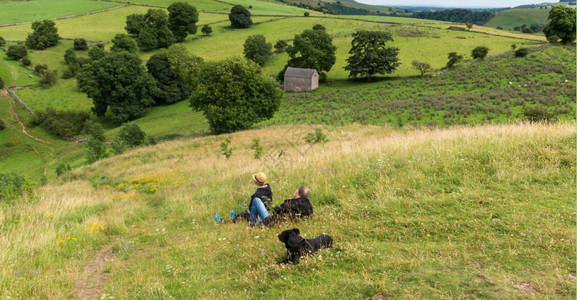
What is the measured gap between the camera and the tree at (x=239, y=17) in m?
89.7

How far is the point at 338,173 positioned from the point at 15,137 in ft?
192

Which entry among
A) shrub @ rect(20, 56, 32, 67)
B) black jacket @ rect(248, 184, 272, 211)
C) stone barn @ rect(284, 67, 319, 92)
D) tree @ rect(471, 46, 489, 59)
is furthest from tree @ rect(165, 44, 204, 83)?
black jacket @ rect(248, 184, 272, 211)

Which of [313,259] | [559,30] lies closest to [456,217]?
[313,259]

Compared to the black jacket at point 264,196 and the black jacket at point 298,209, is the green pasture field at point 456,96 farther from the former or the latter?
the black jacket at point 298,209

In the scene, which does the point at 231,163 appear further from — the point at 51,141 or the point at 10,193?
the point at 51,141

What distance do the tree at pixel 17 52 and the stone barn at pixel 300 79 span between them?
59.5 meters

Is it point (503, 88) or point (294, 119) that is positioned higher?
point (503, 88)

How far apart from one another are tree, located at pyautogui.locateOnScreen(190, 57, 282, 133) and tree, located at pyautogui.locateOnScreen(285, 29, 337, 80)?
26.2 m

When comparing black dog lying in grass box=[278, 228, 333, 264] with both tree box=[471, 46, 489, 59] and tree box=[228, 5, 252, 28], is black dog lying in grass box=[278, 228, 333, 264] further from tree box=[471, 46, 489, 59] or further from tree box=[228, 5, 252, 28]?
tree box=[228, 5, 252, 28]

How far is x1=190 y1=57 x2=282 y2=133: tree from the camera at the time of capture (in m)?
34.4

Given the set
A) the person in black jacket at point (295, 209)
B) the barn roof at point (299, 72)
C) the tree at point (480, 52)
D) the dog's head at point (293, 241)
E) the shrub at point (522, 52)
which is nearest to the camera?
the dog's head at point (293, 241)

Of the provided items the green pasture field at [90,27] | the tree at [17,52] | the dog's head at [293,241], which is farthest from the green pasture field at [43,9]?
the dog's head at [293,241]

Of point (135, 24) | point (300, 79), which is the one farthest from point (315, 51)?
point (135, 24)

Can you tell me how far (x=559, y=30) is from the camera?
61531 mm
